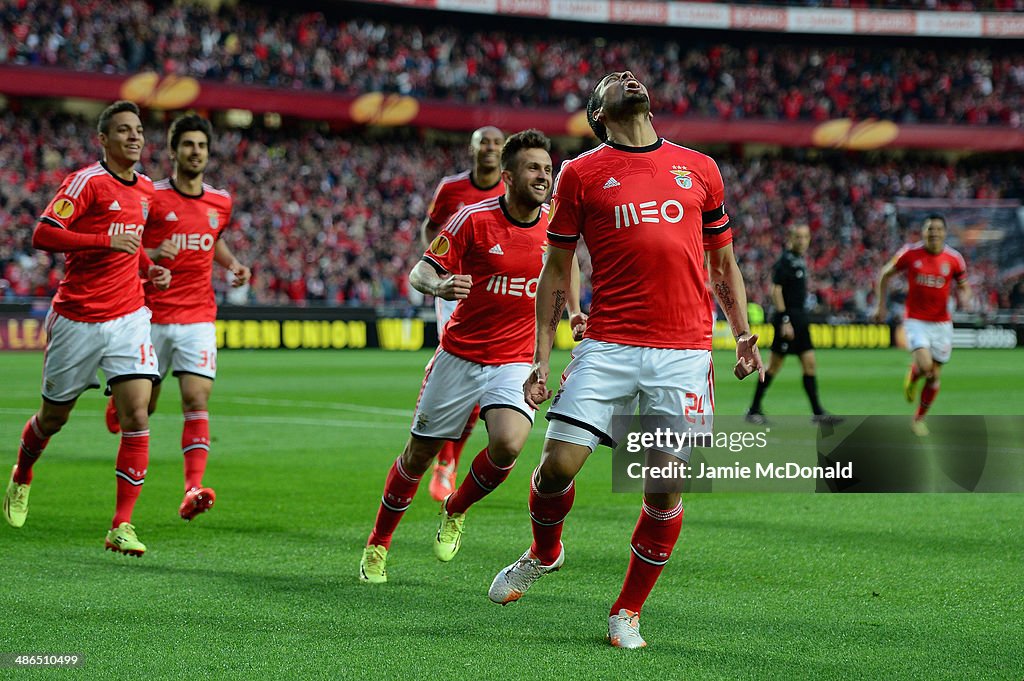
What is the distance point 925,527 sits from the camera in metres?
7.82

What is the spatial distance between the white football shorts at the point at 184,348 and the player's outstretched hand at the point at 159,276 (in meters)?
0.56

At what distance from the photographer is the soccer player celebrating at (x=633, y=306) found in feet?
16.2

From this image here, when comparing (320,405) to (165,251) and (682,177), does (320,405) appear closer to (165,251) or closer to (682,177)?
(165,251)

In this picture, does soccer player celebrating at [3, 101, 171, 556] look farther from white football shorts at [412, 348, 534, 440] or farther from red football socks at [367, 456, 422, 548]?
white football shorts at [412, 348, 534, 440]

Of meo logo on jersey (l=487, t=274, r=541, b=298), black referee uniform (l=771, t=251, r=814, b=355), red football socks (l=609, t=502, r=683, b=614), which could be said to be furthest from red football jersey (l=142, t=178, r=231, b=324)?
black referee uniform (l=771, t=251, r=814, b=355)

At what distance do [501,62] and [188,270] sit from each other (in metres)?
37.9

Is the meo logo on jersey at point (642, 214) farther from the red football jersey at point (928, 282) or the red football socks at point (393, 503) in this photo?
the red football jersey at point (928, 282)

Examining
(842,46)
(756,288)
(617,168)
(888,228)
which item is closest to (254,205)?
(756,288)

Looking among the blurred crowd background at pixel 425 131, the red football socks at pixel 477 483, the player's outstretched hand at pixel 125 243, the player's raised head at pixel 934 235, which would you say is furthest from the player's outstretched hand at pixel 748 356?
the blurred crowd background at pixel 425 131

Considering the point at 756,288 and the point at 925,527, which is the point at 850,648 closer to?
the point at 925,527

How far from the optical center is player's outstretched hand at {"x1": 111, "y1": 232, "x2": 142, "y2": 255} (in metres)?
6.81

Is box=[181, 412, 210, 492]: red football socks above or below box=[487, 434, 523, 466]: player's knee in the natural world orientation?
below

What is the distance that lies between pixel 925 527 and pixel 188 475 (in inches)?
187

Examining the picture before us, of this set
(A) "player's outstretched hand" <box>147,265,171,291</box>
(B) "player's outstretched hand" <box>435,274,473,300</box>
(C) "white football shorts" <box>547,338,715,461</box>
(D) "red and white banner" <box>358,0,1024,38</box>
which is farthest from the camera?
(D) "red and white banner" <box>358,0,1024,38</box>
